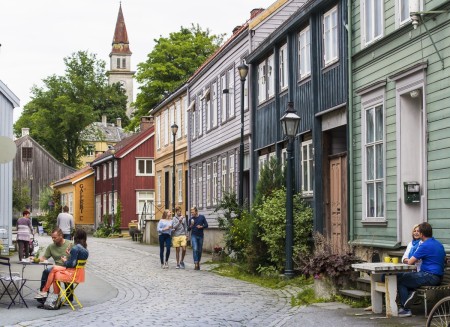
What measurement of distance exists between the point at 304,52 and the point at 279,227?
443 cm

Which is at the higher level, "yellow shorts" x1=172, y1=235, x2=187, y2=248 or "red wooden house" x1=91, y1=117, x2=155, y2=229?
"red wooden house" x1=91, y1=117, x2=155, y2=229

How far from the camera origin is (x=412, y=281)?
1298cm

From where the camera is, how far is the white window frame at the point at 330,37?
65.0ft

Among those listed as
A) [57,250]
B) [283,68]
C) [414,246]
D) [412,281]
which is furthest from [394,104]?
[283,68]

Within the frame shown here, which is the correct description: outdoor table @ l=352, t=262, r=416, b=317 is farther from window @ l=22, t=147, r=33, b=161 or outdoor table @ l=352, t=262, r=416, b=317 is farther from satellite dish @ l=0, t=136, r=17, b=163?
window @ l=22, t=147, r=33, b=161

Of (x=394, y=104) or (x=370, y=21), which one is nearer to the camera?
(x=394, y=104)

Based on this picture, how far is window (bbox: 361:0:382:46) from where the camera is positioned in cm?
1694

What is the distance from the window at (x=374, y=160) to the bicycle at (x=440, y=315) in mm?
7670

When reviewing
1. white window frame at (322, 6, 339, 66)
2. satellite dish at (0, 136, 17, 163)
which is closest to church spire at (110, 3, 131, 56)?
white window frame at (322, 6, 339, 66)

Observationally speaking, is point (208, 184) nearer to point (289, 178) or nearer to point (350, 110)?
point (289, 178)

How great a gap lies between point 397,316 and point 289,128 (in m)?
6.70

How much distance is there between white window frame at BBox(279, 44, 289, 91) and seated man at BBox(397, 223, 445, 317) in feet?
37.9

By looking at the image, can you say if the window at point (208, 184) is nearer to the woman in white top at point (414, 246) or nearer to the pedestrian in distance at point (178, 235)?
the pedestrian in distance at point (178, 235)

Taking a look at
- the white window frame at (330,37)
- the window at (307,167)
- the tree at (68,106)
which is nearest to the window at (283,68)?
the window at (307,167)
